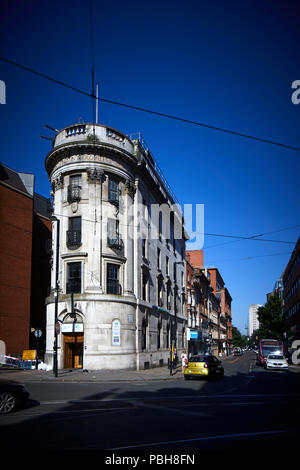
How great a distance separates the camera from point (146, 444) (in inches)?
298

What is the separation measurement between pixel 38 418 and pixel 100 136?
2406cm

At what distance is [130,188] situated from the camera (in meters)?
33.3

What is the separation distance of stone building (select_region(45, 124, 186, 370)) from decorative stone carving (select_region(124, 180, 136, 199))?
0.08 meters

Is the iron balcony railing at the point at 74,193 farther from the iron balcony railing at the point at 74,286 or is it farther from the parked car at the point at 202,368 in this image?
the parked car at the point at 202,368

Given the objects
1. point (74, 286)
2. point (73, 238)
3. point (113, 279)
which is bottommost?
point (74, 286)

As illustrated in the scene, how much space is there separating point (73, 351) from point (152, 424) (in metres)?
20.8

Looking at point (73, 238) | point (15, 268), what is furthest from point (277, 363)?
point (15, 268)

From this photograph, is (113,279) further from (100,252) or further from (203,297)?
(203,297)

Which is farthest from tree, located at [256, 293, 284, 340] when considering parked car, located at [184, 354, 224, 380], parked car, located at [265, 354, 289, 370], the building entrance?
the building entrance

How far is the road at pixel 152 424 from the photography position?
25.1 ft

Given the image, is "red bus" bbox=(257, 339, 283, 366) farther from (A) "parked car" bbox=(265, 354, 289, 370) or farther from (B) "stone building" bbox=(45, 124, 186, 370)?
(B) "stone building" bbox=(45, 124, 186, 370)

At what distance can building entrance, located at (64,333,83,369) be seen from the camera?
28.7 m
